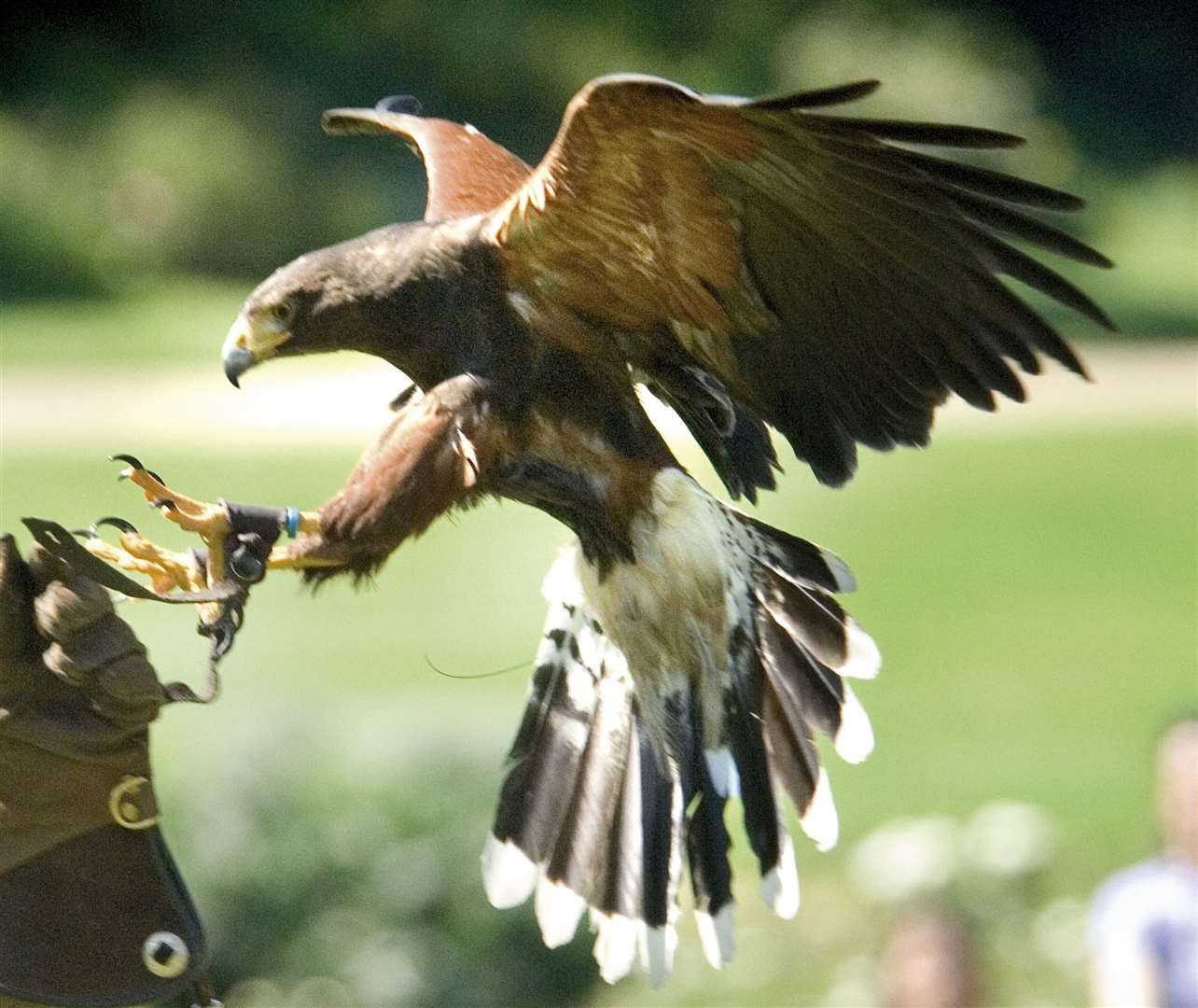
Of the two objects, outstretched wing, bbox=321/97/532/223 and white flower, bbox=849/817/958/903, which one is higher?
outstretched wing, bbox=321/97/532/223

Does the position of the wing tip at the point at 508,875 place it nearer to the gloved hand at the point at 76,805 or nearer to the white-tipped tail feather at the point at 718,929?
the white-tipped tail feather at the point at 718,929

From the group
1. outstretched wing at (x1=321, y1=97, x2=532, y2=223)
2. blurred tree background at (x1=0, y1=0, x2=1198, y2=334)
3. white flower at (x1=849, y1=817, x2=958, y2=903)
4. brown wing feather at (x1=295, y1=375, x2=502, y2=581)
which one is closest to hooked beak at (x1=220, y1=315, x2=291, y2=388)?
brown wing feather at (x1=295, y1=375, x2=502, y2=581)

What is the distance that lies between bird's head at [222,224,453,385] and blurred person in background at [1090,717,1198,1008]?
1.70 metres

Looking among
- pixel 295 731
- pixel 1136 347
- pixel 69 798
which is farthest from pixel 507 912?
pixel 1136 347

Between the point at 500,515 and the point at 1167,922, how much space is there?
732 cm

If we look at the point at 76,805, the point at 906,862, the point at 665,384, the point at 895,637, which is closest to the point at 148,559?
the point at 76,805

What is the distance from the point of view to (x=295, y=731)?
604 cm

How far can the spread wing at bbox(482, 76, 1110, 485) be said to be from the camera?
9.93ft

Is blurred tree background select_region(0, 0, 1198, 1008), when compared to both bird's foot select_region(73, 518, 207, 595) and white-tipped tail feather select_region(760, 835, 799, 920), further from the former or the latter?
bird's foot select_region(73, 518, 207, 595)

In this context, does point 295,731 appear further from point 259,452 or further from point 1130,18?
point 1130,18

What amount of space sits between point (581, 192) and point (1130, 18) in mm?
17411

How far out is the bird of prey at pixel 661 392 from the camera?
3.09 m

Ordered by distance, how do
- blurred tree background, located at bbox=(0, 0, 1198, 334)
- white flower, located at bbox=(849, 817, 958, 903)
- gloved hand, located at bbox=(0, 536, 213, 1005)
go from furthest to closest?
blurred tree background, located at bbox=(0, 0, 1198, 334) → white flower, located at bbox=(849, 817, 958, 903) → gloved hand, located at bbox=(0, 536, 213, 1005)

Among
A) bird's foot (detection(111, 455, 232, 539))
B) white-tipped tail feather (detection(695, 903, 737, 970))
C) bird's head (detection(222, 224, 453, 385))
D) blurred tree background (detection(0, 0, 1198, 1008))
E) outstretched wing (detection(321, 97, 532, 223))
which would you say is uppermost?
outstretched wing (detection(321, 97, 532, 223))
